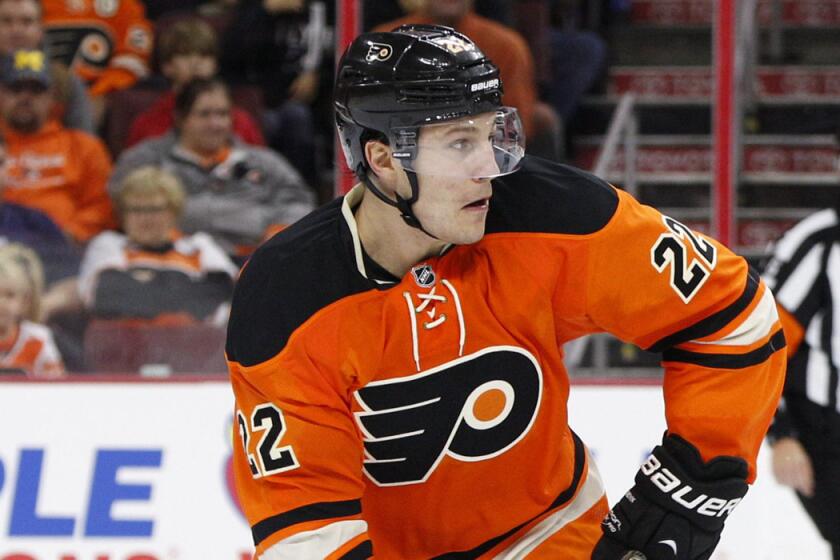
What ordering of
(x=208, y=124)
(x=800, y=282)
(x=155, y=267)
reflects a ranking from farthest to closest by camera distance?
(x=208, y=124)
(x=155, y=267)
(x=800, y=282)

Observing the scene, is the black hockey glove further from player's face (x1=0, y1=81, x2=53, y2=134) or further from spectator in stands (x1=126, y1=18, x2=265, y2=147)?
player's face (x1=0, y1=81, x2=53, y2=134)

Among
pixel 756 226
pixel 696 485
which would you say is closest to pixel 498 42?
pixel 756 226

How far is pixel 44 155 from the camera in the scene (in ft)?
14.3

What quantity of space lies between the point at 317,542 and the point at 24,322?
7.46ft

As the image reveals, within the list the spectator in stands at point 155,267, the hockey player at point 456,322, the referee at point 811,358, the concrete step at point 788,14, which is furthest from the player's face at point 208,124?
the hockey player at point 456,322

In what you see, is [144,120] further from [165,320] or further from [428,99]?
[428,99]

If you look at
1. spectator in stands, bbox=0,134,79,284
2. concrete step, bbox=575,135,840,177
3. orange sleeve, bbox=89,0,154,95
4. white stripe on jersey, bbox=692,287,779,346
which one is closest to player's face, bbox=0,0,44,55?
orange sleeve, bbox=89,0,154,95

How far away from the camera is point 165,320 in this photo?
4.03m

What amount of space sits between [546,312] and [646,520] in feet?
1.03

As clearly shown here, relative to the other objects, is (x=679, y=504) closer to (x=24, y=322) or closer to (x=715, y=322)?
(x=715, y=322)

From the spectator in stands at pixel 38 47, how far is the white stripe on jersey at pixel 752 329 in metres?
2.79

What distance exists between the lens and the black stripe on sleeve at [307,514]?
192 cm

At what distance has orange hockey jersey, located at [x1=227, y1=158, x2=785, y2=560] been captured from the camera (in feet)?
6.34

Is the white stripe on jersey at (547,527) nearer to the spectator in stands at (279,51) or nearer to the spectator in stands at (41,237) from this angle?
the spectator in stands at (41,237)
